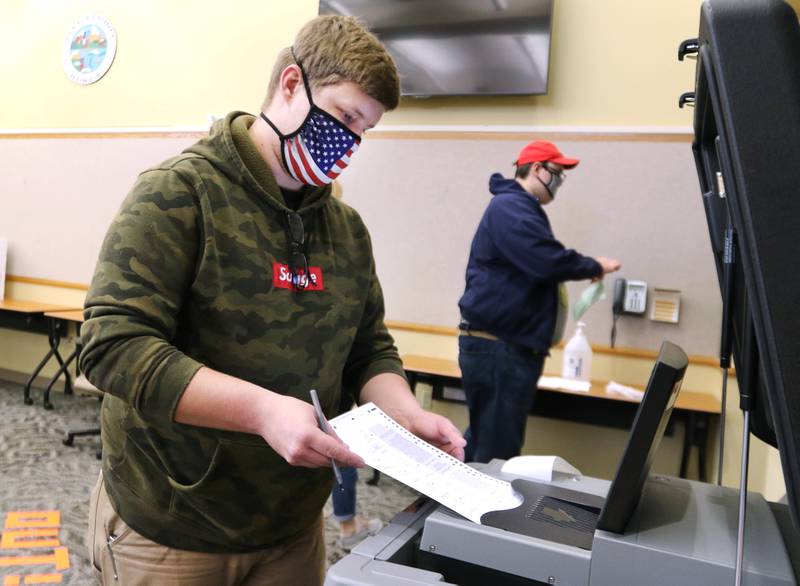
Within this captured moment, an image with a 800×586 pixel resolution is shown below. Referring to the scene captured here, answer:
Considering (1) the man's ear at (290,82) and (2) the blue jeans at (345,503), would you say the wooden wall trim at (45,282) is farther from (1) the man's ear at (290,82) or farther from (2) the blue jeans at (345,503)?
(1) the man's ear at (290,82)

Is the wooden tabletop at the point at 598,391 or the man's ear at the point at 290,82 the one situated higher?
the man's ear at the point at 290,82

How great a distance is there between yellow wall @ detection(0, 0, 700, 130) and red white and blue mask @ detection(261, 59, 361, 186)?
Answer: 248 cm

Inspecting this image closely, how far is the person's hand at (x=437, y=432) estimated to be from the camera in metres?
0.91

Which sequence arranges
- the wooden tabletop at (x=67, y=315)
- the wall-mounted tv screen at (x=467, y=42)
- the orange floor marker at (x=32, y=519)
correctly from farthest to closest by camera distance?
the wooden tabletop at (x=67, y=315) < the wall-mounted tv screen at (x=467, y=42) < the orange floor marker at (x=32, y=519)

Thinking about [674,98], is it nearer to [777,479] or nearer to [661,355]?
[777,479]

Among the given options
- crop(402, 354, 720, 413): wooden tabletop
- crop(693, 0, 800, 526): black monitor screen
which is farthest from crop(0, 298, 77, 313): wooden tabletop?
crop(693, 0, 800, 526): black monitor screen

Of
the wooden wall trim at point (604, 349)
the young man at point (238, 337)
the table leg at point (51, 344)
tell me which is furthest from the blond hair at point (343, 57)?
the table leg at point (51, 344)

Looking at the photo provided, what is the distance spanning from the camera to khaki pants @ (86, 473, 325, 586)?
2.81ft

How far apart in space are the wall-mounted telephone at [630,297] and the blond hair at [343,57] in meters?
2.43

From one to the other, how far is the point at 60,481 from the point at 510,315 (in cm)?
220

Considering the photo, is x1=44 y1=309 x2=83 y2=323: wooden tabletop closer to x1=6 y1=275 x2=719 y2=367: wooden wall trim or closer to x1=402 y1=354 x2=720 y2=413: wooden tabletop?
x1=6 y1=275 x2=719 y2=367: wooden wall trim

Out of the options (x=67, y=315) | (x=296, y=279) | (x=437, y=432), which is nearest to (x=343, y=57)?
(x=296, y=279)

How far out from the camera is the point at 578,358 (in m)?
3.04

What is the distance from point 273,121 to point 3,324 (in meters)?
4.31
